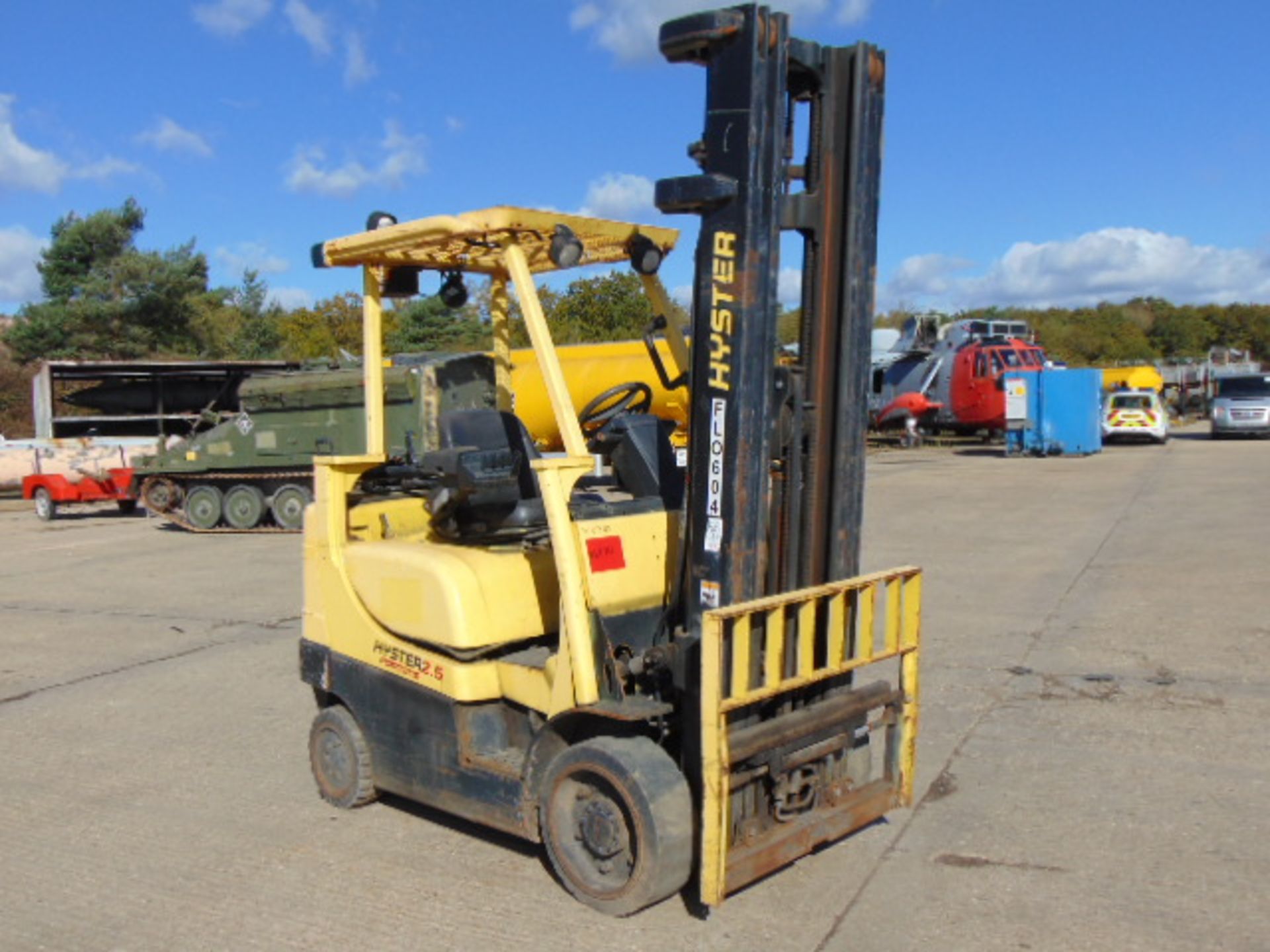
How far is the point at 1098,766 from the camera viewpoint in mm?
5621

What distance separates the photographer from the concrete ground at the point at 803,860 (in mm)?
4039

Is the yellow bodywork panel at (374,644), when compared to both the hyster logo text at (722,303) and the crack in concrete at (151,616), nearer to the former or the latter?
the hyster logo text at (722,303)

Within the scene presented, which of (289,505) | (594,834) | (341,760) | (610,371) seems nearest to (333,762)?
(341,760)

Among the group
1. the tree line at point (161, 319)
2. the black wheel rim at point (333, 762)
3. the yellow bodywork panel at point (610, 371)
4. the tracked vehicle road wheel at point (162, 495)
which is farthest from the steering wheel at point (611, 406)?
the tree line at point (161, 319)

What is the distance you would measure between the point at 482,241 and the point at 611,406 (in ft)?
2.96

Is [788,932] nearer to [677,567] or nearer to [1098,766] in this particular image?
[677,567]

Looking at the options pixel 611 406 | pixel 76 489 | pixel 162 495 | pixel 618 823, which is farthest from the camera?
pixel 76 489

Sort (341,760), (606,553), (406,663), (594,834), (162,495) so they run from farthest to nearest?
1. (162,495)
2. (341,760)
3. (406,663)
4. (606,553)
5. (594,834)

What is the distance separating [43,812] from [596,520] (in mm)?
3188

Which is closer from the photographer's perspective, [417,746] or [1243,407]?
[417,746]

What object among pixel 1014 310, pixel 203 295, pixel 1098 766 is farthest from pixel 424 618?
pixel 1014 310

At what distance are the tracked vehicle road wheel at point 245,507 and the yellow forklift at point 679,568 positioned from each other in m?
14.1

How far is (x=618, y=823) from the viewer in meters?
3.87

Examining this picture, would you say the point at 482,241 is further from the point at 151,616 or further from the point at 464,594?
the point at 151,616
